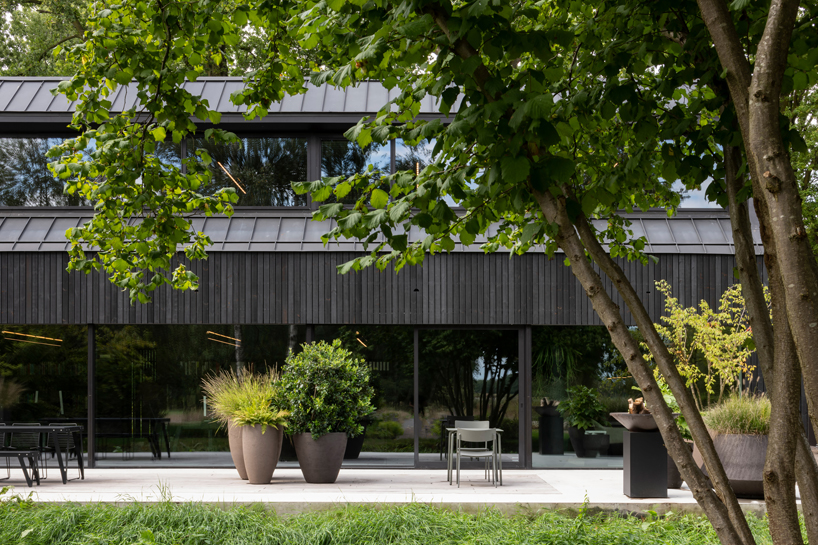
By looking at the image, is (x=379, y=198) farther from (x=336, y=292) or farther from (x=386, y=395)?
(x=386, y=395)

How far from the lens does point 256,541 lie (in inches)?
205

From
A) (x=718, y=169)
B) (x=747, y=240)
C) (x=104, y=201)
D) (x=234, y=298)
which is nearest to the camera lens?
(x=747, y=240)

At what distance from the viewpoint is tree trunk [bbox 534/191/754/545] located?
2.21 meters

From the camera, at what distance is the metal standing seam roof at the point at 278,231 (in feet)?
34.3

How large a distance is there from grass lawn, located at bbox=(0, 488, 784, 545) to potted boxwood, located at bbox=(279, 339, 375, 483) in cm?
238

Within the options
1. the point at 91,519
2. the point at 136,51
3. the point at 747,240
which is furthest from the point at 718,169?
the point at 91,519

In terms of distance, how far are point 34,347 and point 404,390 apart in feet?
18.4

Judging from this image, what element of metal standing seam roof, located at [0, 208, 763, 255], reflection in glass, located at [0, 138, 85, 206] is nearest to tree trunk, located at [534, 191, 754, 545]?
metal standing seam roof, located at [0, 208, 763, 255]

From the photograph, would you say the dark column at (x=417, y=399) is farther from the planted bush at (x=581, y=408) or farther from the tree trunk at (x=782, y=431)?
the tree trunk at (x=782, y=431)

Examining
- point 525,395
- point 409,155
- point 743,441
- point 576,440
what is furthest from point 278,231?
point 743,441

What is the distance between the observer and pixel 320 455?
8531mm

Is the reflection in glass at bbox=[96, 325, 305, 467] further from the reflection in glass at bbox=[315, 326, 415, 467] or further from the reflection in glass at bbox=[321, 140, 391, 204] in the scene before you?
the reflection in glass at bbox=[321, 140, 391, 204]

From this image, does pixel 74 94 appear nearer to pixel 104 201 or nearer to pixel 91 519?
pixel 104 201

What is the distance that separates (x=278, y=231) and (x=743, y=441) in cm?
689
